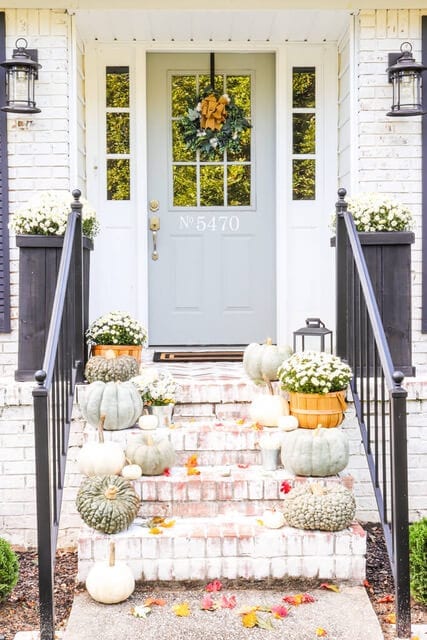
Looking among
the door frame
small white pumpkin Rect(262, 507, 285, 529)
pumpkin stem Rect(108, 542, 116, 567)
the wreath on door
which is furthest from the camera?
the wreath on door

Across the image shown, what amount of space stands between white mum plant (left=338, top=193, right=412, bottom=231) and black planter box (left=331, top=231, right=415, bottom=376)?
75 mm

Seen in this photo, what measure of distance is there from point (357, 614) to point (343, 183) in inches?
135

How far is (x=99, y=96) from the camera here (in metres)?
6.06

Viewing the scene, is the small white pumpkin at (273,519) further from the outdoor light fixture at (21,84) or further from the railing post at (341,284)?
the outdoor light fixture at (21,84)

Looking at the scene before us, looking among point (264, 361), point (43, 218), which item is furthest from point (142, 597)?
point (43, 218)

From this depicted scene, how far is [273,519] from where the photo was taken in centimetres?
365

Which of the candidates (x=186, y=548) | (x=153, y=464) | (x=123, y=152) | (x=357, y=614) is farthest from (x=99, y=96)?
(x=357, y=614)

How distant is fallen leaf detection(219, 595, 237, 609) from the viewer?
339 cm

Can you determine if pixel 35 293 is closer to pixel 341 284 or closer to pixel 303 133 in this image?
pixel 341 284

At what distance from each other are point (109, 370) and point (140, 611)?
5.05 feet

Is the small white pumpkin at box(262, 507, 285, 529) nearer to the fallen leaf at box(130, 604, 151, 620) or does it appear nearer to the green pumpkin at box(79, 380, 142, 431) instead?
the fallen leaf at box(130, 604, 151, 620)

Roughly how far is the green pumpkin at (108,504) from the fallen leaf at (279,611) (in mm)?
718

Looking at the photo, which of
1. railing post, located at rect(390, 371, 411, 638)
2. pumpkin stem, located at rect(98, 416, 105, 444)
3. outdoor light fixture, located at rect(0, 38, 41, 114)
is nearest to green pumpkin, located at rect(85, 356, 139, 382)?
pumpkin stem, located at rect(98, 416, 105, 444)

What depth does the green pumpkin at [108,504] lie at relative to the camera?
3.57 m
